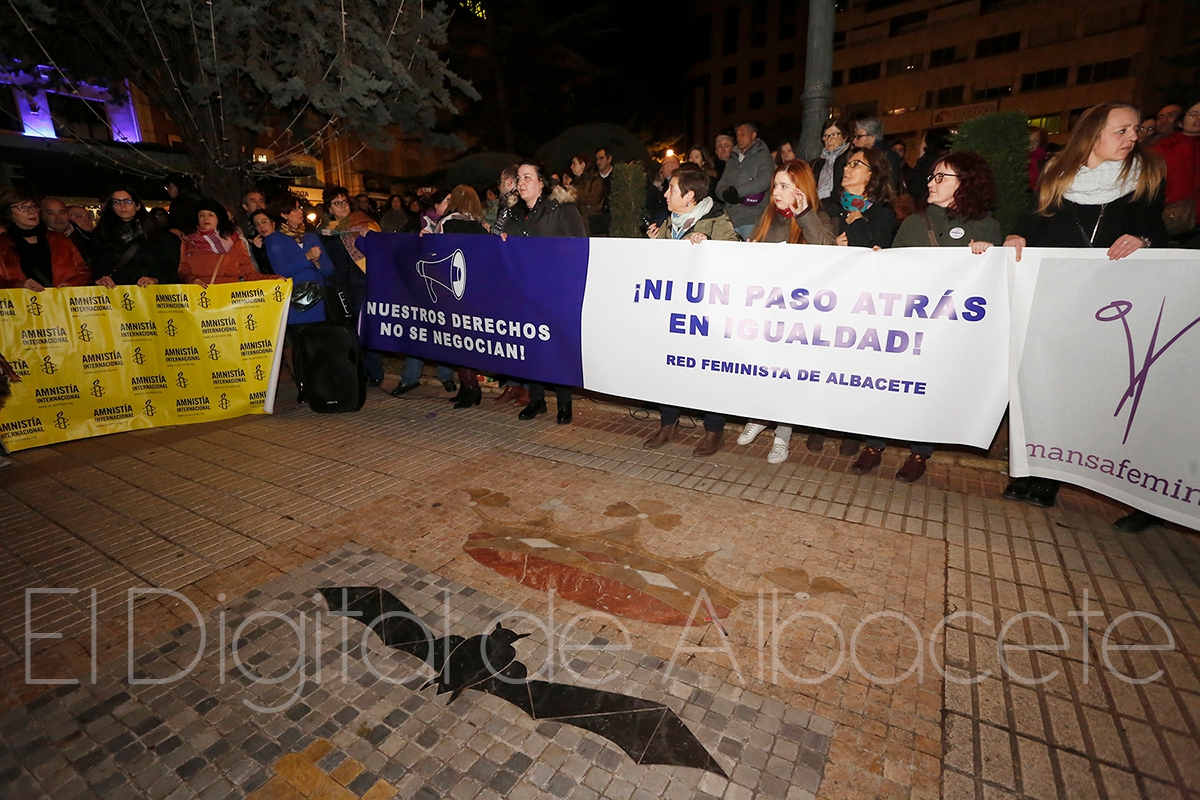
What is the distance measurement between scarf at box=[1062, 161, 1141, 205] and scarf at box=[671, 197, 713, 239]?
221 centimetres

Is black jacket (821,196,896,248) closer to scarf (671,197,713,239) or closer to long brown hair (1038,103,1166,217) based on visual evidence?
long brown hair (1038,103,1166,217)

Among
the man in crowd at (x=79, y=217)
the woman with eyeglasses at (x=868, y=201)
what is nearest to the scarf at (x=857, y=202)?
the woman with eyeglasses at (x=868, y=201)

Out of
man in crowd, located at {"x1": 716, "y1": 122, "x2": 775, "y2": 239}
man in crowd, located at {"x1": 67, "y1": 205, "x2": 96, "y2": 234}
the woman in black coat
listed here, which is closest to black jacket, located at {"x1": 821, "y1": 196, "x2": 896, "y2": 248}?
man in crowd, located at {"x1": 716, "y1": 122, "x2": 775, "y2": 239}

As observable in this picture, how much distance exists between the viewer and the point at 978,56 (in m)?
38.1

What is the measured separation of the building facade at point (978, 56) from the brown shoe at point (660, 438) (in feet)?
117

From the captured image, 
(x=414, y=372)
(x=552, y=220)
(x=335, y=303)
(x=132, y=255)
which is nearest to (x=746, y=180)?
(x=552, y=220)

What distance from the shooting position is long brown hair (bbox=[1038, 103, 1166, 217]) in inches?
132

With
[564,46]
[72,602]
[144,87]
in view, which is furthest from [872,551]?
[564,46]

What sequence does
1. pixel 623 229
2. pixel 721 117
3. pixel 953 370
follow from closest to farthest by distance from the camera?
pixel 953 370
pixel 623 229
pixel 721 117

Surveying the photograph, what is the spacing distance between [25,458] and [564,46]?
2179 centimetres

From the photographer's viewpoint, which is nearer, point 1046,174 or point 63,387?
point 1046,174

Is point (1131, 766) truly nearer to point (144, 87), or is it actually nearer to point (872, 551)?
point (872, 551)

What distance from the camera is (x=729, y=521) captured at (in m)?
3.80

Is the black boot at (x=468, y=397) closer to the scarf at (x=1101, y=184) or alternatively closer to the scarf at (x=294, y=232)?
the scarf at (x=294, y=232)
